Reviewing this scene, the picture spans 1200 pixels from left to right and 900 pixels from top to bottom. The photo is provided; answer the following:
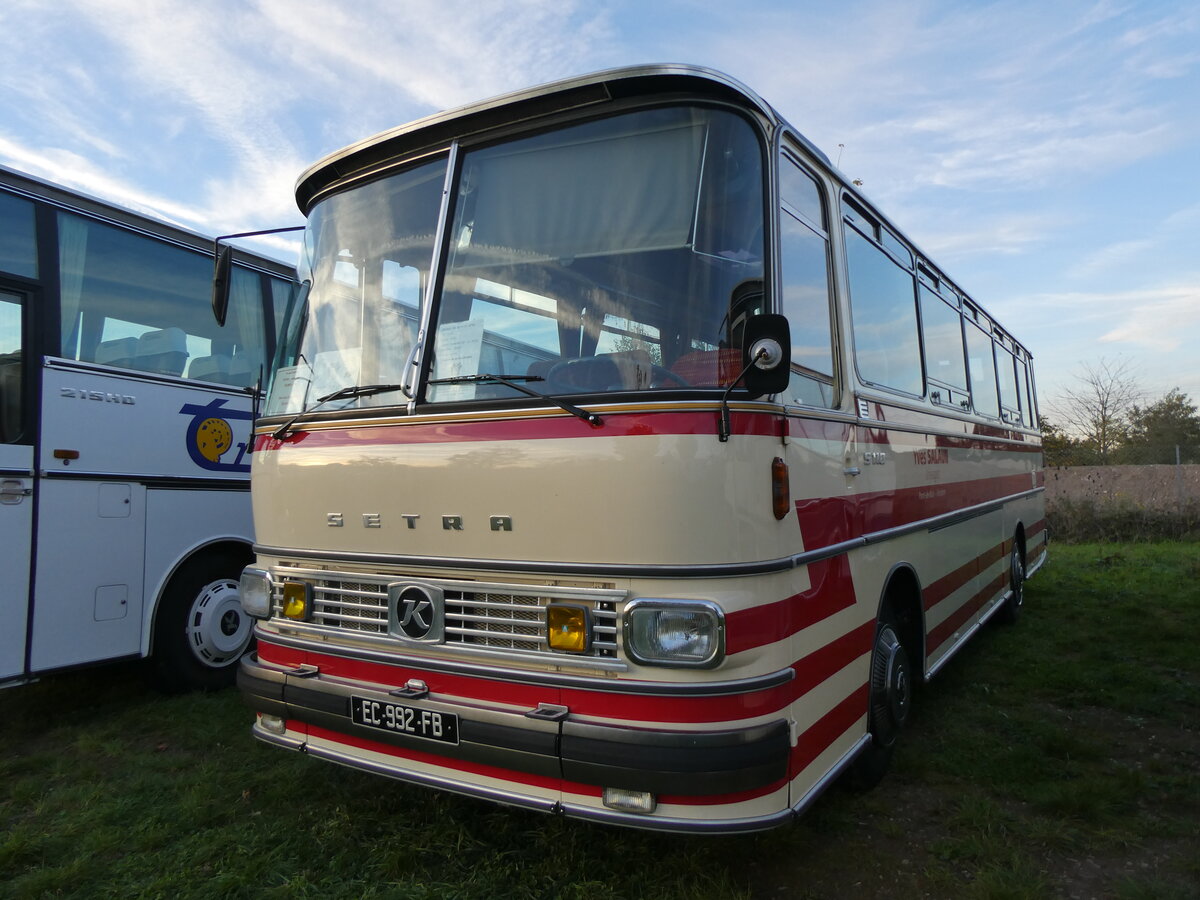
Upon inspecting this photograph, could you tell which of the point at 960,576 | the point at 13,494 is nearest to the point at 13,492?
the point at 13,494

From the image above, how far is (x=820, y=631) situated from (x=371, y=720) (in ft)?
5.96

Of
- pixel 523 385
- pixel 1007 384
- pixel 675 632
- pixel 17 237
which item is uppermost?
pixel 17 237

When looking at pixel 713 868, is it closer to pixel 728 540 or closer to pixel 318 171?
pixel 728 540

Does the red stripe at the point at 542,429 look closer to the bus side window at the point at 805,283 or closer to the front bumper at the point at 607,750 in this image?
the bus side window at the point at 805,283

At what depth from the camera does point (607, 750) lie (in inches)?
110

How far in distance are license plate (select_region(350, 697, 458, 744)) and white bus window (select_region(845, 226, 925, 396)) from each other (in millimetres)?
2480

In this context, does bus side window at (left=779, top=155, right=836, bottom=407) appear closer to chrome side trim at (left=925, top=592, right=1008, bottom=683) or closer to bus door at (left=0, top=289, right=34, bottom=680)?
chrome side trim at (left=925, top=592, right=1008, bottom=683)

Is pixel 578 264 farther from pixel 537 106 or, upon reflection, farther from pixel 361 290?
pixel 361 290

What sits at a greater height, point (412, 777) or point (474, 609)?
point (474, 609)

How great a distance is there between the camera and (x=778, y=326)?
111 inches

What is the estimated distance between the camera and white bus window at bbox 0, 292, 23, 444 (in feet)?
15.7

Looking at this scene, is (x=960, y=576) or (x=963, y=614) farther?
(x=963, y=614)

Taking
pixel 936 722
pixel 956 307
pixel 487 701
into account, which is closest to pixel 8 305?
pixel 487 701

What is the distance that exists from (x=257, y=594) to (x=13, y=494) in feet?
6.66
